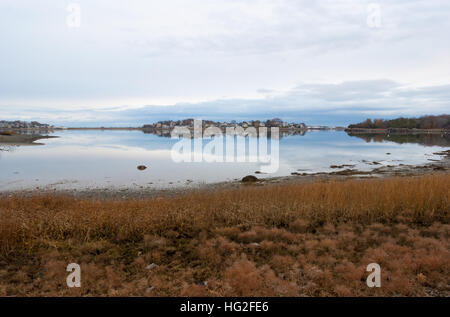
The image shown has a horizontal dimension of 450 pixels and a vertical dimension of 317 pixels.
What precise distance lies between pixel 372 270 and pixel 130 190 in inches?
743

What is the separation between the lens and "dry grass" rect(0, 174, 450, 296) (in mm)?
5602

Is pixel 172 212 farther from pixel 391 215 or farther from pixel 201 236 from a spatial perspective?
pixel 391 215

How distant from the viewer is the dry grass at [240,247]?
5602mm

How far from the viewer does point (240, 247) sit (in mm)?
7715

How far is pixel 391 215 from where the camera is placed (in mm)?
10312

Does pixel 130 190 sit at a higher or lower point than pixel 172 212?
lower

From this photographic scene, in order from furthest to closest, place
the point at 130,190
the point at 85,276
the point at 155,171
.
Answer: the point at 155,171
the point at 130,190
the point at 85,276

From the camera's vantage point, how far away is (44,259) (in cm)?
693

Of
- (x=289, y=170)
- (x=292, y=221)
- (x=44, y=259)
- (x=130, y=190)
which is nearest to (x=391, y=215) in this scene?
(x=292, y=221)

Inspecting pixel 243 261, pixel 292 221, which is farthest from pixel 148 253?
pixel 292 221

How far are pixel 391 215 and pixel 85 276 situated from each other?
10136 mm

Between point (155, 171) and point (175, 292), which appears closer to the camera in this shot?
point (175, 292)

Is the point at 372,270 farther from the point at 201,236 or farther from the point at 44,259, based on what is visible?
the point at 44,259
